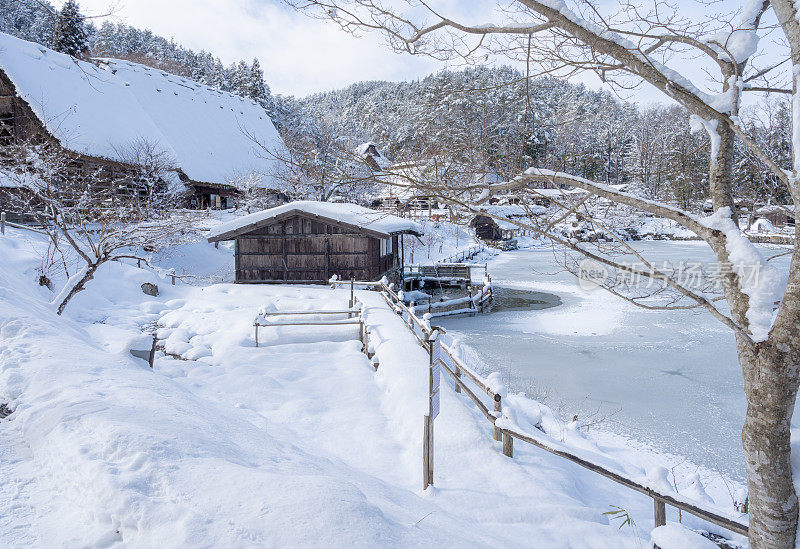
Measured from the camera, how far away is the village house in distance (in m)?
20.8

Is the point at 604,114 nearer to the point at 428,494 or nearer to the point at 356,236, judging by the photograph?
the point at 428,494

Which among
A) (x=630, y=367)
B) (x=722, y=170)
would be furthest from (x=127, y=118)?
(x=722, y=170)

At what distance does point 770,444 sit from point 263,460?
341 cm

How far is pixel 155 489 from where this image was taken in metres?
2.71

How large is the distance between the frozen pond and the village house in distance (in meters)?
11.3

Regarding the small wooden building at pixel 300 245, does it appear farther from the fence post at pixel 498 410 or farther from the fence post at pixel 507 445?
the fence post at pixel 507 445

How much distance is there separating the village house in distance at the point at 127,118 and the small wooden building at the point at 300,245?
3.66 meters

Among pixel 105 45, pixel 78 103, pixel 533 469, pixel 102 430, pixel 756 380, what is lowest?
pixel 533 469

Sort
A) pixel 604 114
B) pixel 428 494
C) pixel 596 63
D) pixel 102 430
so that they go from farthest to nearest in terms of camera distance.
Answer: pixel 428 494
pixel 604 114
pixel 102 430
pixel 596 63

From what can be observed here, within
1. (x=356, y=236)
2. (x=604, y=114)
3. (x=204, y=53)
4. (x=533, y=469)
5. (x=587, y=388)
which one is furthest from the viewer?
(x=204, y=53)

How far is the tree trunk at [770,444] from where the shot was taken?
8.05ft

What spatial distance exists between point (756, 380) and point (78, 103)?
28.1 metres

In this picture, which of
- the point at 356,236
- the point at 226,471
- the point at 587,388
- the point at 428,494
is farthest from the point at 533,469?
the point at 356,236

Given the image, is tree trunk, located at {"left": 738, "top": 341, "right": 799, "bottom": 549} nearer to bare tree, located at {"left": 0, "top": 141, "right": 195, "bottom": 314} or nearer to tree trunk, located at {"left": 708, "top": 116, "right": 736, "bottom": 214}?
tree trunk, located at {"left": 708, "top": 116, "right": 736, "bottom": 214}
